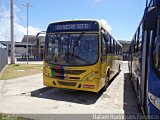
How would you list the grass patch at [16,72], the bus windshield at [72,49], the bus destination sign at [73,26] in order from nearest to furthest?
the bus windshield at [72,49], the bus destination sign at [73,26], the grass patch at [16,72]

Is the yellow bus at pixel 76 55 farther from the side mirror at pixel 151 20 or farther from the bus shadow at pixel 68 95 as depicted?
the side mirror at pixel 151 20

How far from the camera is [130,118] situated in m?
6.39

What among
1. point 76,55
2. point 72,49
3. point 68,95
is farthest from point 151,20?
point 68,95

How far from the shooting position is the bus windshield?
8297mm

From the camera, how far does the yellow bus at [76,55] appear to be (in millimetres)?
8234

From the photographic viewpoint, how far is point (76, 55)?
8.45m

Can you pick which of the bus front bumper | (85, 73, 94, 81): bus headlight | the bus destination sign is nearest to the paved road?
the bus front bumper

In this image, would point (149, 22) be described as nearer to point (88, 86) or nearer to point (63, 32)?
point (88, 86)

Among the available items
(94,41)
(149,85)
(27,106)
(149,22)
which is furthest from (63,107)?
(149,22)

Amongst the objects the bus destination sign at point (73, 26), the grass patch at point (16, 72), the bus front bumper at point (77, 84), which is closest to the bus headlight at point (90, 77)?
the bus front bumper at point (77, 84)

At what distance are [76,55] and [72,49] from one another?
32 centimetres

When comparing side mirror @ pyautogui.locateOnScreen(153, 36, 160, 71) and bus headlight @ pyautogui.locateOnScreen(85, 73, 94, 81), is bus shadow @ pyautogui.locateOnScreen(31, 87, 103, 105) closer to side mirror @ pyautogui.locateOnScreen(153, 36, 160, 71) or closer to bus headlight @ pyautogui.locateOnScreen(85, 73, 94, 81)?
bus headlight @ pyautogui.locateOnScreen(85, 73, 94, 81)

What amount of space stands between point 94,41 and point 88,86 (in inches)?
70.0

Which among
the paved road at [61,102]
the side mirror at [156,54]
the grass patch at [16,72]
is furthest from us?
→ the grass patch at [16,72]
